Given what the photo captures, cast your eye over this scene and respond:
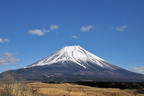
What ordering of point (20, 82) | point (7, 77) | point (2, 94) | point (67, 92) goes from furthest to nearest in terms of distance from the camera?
point (67, 92), point (20, 82), point (7, 77), point (2, 94)

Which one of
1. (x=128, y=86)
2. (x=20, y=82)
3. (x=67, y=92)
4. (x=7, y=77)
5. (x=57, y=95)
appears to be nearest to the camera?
(x=7, y=77)

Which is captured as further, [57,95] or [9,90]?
[57,95]

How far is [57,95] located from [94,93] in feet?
24.0

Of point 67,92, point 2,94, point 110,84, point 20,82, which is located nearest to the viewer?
point 2,94

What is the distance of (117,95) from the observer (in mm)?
40312

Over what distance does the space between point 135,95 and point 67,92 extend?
13.2m

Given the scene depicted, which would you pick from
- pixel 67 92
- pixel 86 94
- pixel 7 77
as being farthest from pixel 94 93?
pixel 7 77

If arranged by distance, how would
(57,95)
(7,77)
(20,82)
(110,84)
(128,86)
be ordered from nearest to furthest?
(7,77)
(20,82)
(57,95)
(128,86)
(110,84)

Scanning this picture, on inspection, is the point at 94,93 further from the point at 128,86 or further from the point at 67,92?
the point at 128,86

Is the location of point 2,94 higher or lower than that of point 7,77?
lower

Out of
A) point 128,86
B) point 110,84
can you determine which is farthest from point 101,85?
point 128,86

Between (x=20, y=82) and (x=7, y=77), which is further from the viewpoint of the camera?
(x=20, y=82)

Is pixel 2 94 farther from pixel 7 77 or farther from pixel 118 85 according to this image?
pixel 118 85

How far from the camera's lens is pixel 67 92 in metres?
40.8
